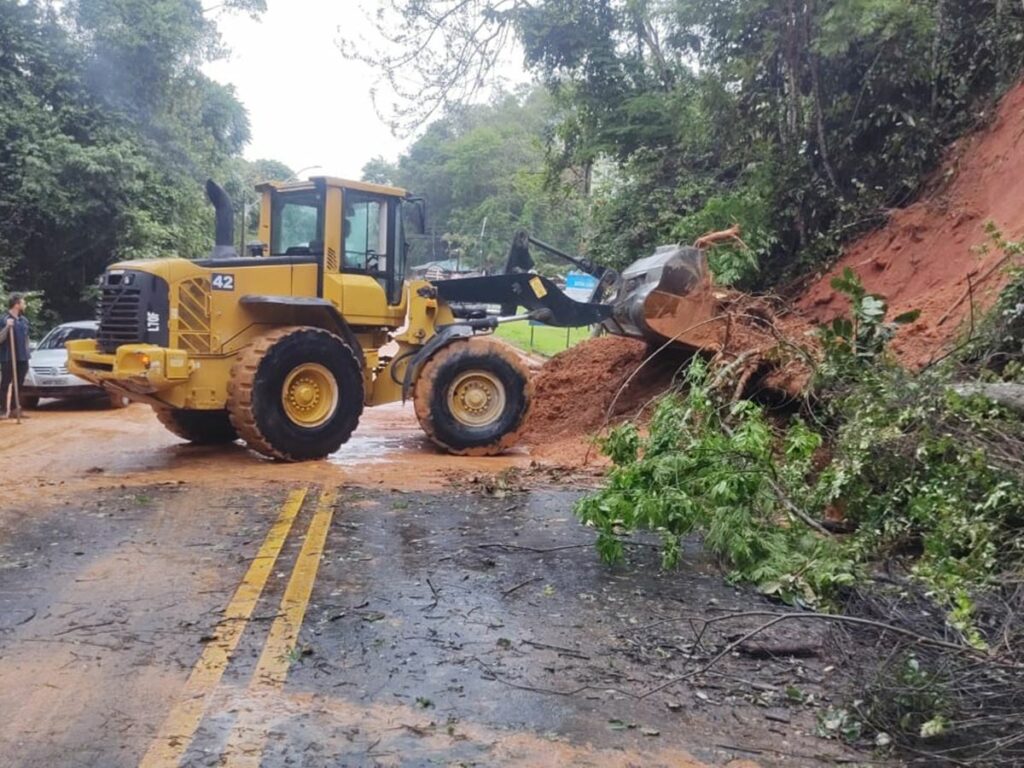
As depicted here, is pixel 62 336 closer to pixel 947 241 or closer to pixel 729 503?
pixel 947 241

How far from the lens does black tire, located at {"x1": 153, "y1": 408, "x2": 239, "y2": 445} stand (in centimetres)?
1212

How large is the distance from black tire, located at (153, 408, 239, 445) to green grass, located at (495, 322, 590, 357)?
1279 cm

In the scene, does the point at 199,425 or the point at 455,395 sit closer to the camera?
the point at 455,395

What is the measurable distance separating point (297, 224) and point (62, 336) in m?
7.80

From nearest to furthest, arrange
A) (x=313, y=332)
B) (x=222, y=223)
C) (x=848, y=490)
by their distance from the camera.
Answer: (x=848, y=490) → (x=313, y=332) → (x=222, y=223)

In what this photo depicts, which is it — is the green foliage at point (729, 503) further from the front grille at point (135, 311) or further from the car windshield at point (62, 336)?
the car windshield at point (62, 336)

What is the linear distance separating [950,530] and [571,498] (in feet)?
12.5

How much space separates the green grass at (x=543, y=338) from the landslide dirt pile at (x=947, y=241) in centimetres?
1221

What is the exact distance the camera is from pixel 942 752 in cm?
367

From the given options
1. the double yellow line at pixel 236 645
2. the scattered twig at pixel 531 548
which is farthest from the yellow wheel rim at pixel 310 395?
the scattered twig at pixel 531 548

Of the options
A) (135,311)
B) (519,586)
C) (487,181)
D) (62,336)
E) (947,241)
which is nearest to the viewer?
(519,586)

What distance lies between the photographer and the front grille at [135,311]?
10.4 metres

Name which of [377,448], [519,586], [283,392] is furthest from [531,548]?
[377,448]

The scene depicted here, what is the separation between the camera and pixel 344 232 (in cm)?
1168
